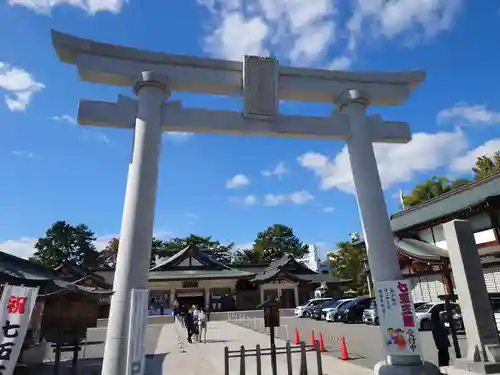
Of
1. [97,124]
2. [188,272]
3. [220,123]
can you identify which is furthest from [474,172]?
[97,124]

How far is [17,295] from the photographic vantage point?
673 cm

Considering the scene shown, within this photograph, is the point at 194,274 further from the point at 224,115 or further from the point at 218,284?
the point at 224,115

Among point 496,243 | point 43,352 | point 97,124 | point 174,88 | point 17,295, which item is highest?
point 174,88

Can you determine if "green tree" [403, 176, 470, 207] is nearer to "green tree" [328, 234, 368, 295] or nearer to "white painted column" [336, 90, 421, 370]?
"green tree" [328, 234, 368, 295]

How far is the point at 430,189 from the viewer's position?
120ft

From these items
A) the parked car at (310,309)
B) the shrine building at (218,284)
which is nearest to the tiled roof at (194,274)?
the shrine building at (218,284)

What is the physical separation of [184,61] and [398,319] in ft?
25.0

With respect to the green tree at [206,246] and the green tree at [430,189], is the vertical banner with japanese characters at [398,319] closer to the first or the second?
the green tree at [430,189]

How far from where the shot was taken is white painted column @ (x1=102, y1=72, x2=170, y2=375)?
669 centimetres

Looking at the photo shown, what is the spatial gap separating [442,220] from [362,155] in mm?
11669

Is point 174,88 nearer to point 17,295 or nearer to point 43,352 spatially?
point 17,295

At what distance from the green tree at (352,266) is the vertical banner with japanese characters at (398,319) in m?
28.2

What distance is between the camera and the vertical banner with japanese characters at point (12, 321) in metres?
6.17

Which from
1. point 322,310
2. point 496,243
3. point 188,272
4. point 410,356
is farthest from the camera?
point 188,272
